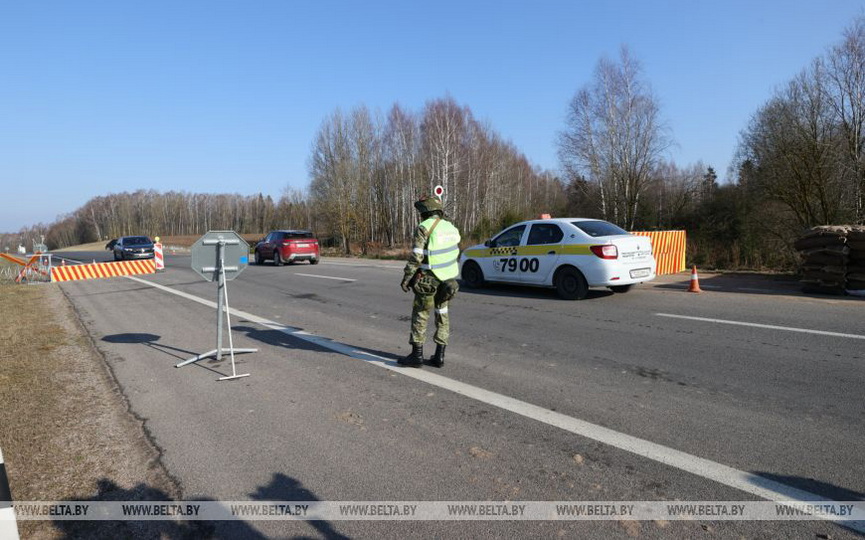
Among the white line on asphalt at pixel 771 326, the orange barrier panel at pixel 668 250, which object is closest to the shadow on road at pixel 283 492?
the white line on asphalt at pixel 771 326

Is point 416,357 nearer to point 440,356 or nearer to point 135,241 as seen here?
point 440,356

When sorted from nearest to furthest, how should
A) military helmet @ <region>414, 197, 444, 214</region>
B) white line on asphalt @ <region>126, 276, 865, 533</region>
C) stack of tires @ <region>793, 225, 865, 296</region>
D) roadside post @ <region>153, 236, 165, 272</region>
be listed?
1. white line on asphalt @ <region>126, 276, 865, 533</region>
2. military helmet @ <region>414, 197, 444, 214</region>
3. stack of tires @ <region>793, 225, 865, 296</region>
4. roadside post @ <region>153, 236, 165, 272</region>

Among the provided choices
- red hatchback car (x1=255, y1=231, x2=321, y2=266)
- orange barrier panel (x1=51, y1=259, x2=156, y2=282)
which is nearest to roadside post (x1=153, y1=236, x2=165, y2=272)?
orange barrier panel (x1=51, y1=259, x2=156, y2=282)

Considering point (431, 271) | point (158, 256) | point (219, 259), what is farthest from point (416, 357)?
point (158, 256)

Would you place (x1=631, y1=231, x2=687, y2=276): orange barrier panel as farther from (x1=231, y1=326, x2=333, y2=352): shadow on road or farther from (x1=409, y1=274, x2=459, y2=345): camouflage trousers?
(x1=231, y1=326, x2=333, y2=352): shadow on road

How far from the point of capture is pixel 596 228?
33.5 ft

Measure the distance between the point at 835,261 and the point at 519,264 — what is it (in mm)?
6196

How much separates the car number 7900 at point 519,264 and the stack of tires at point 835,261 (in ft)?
18.3

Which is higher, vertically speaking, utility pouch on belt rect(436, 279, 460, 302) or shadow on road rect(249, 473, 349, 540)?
utility pouch on belt rect(436, 279, 460, 302)

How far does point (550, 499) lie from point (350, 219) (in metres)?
38.1

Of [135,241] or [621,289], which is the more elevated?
[135,241]

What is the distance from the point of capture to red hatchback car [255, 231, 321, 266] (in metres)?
23.1

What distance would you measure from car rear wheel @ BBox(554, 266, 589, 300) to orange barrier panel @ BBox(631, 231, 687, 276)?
15.5 ft

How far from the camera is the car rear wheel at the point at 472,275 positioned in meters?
12.1
